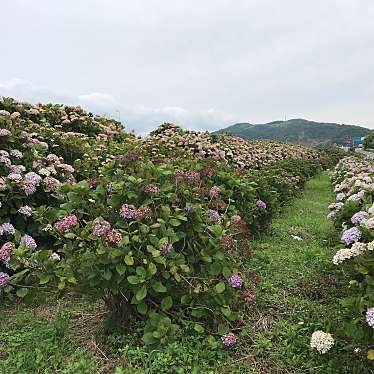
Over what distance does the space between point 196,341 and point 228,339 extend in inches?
7.1

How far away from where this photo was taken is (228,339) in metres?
2.48

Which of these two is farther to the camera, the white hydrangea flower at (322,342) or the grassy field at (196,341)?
the grassy field at (196,341)

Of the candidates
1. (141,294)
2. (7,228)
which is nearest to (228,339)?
(141,294)

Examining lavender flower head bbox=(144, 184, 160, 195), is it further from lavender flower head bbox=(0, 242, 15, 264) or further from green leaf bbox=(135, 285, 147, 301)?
lavender flower head bbox=(0, 242, 15, 264)

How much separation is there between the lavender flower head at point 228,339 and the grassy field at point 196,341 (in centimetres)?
5

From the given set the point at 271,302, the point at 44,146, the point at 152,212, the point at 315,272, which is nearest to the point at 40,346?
the point at 152,212

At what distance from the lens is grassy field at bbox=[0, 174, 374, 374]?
2.35m

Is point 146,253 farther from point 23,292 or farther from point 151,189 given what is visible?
point 23,292

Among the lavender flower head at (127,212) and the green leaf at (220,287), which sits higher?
the lavender flower head at (127,212)

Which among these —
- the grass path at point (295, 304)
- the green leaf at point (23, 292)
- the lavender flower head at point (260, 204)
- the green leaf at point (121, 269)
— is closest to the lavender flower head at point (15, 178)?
the green leaf at point (23, 292)

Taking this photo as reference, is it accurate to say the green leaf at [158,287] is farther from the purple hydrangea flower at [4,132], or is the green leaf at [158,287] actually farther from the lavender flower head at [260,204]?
the lavender flower head at [260,204]

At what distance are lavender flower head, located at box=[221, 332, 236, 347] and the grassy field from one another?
5 cm

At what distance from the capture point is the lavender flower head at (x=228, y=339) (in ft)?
8.12

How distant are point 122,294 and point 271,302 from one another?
1223 mm
